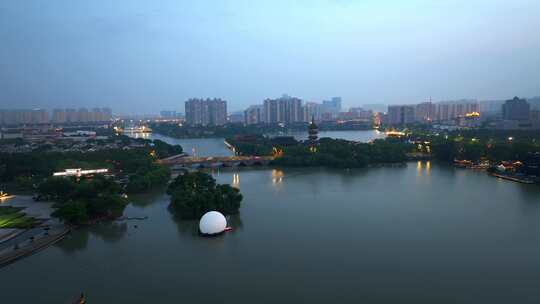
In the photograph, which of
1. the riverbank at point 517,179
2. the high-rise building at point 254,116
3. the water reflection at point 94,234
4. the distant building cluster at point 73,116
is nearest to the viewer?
the water reflection at point 94,234

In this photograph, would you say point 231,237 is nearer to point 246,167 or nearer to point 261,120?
point 246,167

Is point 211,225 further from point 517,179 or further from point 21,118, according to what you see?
point 21,118

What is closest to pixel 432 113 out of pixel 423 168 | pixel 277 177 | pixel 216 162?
pixel 423 168

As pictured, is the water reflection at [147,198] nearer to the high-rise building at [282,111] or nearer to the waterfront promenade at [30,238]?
the waterfront promenade at [30,238]

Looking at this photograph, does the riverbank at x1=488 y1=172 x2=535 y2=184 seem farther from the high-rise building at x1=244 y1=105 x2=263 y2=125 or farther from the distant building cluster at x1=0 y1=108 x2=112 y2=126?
the distant building cluster at x1=0 y1=108 x2=112 y2=126

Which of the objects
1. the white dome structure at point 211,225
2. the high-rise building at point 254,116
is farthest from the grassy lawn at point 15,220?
the high-rise building at point 254,116

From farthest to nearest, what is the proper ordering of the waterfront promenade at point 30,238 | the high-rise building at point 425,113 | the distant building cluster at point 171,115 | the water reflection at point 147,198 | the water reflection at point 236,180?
1. the distant building cluster at point 171,115
2. the high-rise building at point 425,113
3. the water reflection at point 236,180
4. the water reflection at point 147,198
5. the waterfront promenade at point 30,238

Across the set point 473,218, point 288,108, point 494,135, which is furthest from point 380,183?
point 288,108

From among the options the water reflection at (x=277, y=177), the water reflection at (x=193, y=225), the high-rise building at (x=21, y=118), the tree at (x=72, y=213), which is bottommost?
the water reflection at (x=193, y=225)
